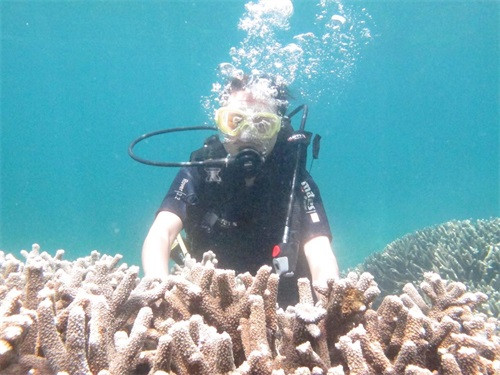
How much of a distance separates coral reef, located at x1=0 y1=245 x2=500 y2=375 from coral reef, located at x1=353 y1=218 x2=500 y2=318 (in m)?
4.71

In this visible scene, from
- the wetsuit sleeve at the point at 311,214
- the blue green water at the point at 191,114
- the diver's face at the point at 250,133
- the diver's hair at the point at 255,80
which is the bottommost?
the wetsuit sleeve at the point at 311,214

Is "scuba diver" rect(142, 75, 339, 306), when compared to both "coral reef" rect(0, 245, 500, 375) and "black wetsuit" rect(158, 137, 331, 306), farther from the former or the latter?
"coral reef" rect(0, 245, 500, 375)

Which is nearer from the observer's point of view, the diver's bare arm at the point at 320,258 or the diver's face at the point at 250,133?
the diver's bare arm at the point at 320,258

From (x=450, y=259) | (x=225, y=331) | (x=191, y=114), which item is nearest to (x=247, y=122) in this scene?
(x=225, y=331)

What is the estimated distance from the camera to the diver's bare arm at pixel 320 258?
12.3 ft

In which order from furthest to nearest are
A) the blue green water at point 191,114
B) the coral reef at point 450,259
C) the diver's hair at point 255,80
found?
1. the blue green water at point 191,114
2. the coral reef at point 450,259
3. the diver's hair at point 255,80

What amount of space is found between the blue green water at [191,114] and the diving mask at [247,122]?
68.3 ft

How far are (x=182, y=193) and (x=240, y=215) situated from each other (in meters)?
0.67

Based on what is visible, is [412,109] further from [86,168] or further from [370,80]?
[86,168]

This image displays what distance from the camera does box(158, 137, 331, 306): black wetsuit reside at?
422 cm

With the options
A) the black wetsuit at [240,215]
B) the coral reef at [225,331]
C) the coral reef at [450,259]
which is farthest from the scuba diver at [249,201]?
the coral reef at [450,259]

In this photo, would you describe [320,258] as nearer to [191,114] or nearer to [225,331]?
[225,331]

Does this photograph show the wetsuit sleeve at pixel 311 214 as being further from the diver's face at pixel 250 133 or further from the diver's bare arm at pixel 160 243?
the diver's bare arm at pixel 160 243

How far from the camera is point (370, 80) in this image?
99.2 meters
